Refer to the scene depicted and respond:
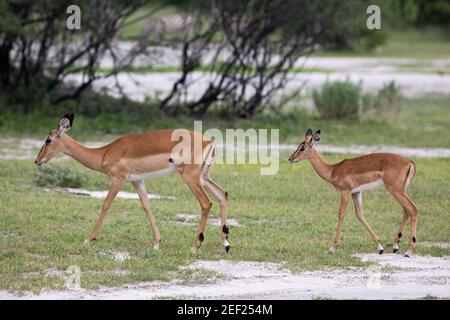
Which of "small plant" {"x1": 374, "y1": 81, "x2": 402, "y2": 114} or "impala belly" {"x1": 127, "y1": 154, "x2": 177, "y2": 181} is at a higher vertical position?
"small plant" {"x1": 374, "y1": 81, "x2": 402, "y2": 114}

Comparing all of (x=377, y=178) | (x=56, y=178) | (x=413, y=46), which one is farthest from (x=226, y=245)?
(x=413, y=46)

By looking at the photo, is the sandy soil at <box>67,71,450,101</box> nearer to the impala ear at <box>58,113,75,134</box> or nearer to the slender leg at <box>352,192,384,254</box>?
the impala ear at <box>58,113,75,134</box>

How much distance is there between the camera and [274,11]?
2166 cm

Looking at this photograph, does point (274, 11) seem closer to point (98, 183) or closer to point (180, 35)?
point (180, 35)

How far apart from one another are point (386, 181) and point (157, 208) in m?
3.27

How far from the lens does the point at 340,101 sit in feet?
76.3

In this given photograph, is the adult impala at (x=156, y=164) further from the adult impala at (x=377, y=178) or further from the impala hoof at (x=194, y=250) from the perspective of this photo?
the adult impala at (x=377, y=178)

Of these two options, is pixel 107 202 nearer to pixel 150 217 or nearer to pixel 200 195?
pixel 150 217

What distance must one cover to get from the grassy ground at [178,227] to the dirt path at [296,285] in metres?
0.21

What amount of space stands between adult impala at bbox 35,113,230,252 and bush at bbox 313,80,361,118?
12541mm

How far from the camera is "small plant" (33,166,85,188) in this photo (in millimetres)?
14383

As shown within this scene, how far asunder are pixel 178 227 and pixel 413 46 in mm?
40039

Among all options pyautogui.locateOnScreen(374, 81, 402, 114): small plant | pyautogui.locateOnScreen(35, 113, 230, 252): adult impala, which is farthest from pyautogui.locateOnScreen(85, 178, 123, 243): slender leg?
pyautogui.locateOnScreen(374, 81, 402, 114): small plant
